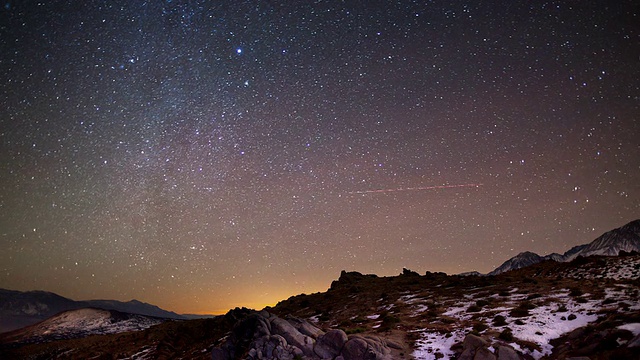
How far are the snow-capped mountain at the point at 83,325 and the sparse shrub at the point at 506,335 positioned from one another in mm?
170440

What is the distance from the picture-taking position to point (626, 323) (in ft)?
69.8

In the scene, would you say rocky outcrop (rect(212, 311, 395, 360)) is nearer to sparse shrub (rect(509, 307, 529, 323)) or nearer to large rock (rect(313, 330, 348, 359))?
large rock (rect(313, 330, 348, 359))

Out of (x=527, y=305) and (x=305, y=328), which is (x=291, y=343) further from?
(x=527, y=305)

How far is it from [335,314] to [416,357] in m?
24.6

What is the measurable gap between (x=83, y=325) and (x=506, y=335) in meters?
214

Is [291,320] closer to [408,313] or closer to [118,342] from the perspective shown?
[408,313]

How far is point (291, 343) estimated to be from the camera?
30.1 meters

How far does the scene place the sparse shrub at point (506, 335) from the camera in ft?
80.0

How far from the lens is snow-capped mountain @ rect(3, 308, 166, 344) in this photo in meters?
161

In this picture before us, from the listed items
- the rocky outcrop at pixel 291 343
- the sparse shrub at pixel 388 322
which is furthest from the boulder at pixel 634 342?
the sparse shrub at pixel 388 322

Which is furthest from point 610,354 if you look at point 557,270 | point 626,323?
point 557,270

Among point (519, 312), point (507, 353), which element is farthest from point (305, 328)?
point (519, 312)

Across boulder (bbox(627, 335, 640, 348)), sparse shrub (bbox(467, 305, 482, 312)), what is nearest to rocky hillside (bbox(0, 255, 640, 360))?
boulder (bbox(627, 335, 640, 348))

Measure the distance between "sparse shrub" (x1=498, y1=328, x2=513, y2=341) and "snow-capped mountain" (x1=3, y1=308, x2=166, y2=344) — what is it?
6710 inches
